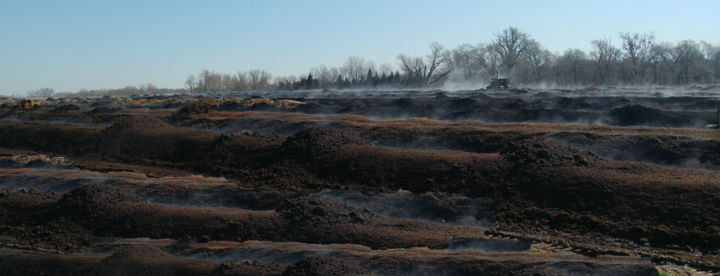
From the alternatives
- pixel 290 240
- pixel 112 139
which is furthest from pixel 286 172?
pixel 112 139

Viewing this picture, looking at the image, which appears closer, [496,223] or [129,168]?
[496,223]

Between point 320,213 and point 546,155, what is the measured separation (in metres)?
6.36

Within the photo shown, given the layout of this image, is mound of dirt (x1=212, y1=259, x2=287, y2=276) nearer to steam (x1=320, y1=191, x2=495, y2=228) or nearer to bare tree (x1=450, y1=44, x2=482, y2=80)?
steam (x1=320, y1=191, x2=495, y2=228)

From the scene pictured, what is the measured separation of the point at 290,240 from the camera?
10258 mm

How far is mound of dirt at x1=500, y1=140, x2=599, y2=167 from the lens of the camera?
13641 mm

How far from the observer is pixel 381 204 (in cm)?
1304

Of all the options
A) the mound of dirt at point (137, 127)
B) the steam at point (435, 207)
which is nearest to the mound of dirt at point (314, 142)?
the steam at point (435, 207)

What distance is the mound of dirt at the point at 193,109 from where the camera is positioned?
28.4m

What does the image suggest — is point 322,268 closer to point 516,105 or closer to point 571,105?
point 516,105

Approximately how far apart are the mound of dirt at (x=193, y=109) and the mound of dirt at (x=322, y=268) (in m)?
21.9

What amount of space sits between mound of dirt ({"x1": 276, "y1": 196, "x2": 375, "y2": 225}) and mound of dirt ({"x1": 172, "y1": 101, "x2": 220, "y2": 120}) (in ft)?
61.1

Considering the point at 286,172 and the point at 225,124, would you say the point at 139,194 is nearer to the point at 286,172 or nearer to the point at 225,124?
the point at 286,172

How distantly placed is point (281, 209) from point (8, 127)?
2428cm

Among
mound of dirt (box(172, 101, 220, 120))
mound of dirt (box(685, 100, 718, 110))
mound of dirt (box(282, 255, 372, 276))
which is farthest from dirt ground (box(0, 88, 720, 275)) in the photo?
mound of dirt (box(172, 101, 220, 120))
